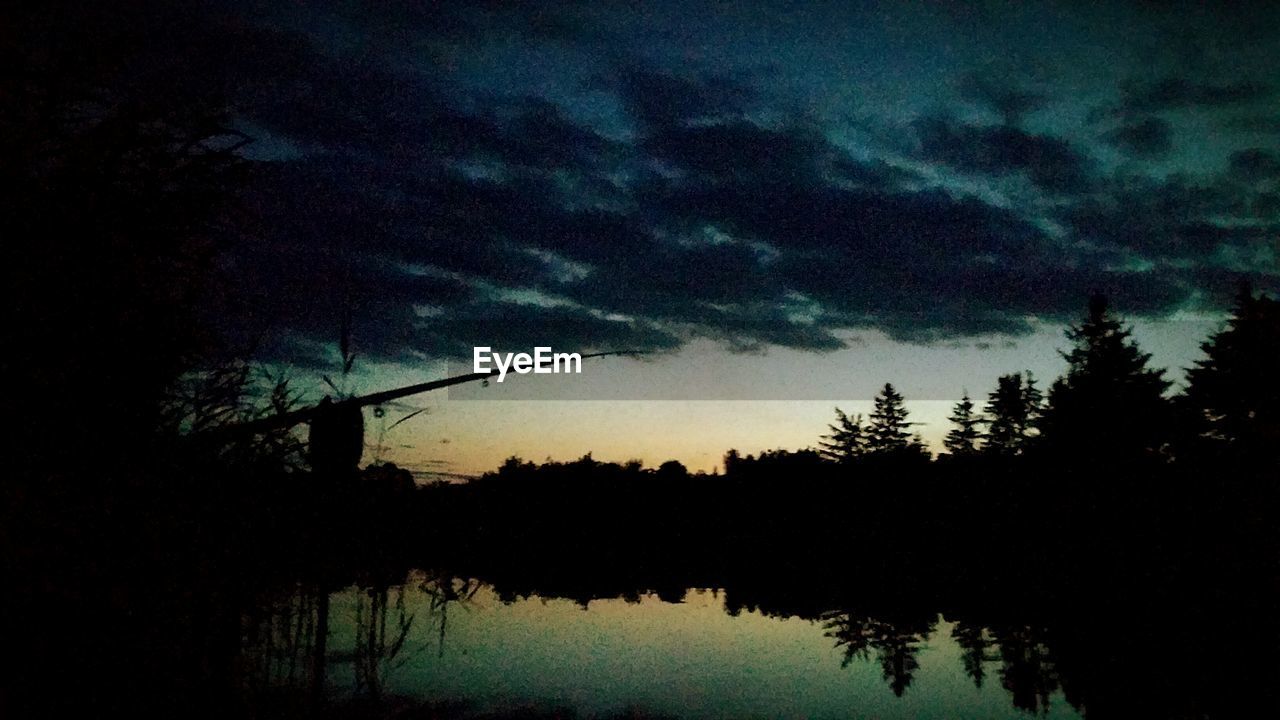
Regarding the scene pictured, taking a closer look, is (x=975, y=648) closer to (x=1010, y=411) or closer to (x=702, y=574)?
(x=702, y=574)

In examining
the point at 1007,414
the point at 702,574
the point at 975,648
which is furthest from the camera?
the point at 1007,414

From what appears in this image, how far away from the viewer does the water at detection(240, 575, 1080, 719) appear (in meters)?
12.9

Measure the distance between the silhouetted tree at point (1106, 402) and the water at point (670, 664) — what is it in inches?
1162

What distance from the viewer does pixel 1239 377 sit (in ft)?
158

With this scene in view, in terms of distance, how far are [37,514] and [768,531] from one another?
53.0 m

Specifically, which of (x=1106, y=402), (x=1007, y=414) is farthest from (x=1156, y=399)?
(x=1007, y=414)

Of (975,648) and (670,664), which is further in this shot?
(975,648)

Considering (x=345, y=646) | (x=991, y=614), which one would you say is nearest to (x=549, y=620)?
(x=345, y=646)

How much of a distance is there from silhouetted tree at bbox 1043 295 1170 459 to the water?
29507mm

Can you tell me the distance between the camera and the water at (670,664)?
42.3 feet

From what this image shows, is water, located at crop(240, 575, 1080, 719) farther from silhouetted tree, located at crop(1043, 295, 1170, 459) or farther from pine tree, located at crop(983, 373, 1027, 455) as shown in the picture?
pine tree, located at crop(983, 373, 1027, 455)

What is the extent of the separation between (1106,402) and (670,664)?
4095 centimetres

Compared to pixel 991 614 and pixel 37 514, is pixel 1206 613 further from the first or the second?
pixel 37 514

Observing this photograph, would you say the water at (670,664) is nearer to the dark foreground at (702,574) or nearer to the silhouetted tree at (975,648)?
the silhouetted tree at (975,648)
